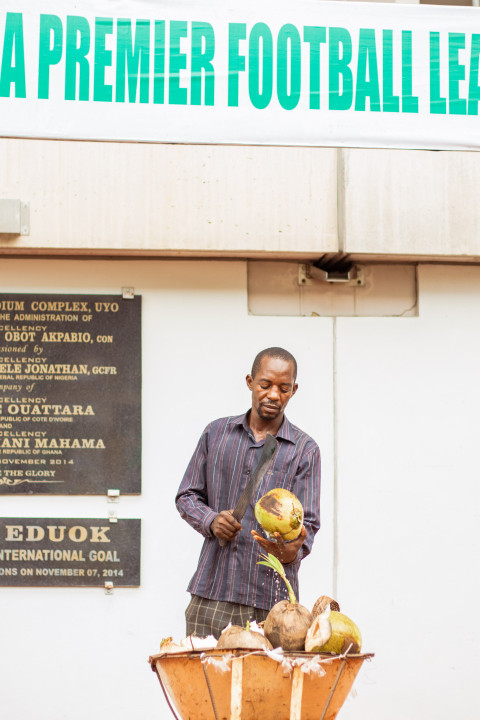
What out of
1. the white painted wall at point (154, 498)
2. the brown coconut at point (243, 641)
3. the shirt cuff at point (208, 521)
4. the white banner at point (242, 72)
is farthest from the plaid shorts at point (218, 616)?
the white banner at point (242, 72)

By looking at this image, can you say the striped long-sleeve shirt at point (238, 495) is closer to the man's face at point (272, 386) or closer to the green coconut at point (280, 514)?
the man's face at point (272, 386)

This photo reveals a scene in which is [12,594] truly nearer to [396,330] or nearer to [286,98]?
[396,330]

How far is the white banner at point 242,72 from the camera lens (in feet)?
17.8

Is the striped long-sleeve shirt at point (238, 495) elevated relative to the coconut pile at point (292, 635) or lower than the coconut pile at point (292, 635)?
elevated

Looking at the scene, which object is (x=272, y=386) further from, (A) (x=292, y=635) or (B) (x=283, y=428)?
(A) (x=292, y=635)

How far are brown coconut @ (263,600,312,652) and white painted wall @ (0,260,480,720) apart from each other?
2.63 m

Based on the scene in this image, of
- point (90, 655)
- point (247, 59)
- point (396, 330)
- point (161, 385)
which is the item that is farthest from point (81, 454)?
point (247, 59)

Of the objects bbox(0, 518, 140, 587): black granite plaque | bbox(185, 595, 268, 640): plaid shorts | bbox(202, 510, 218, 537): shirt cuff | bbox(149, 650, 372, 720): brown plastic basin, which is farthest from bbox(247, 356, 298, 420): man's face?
bbox(0, 518, 140, 587): black granite plaque

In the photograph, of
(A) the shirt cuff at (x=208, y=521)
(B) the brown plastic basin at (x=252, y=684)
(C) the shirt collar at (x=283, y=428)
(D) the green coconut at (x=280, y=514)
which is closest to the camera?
(B) the brown plastic basin at (x=252, y=684)

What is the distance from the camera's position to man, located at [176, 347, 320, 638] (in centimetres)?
396

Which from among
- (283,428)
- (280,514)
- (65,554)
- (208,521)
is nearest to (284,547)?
(280,514)

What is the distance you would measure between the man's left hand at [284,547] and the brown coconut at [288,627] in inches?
20.9

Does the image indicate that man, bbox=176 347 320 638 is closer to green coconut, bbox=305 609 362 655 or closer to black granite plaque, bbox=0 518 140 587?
green coconut, bbox=305 609 362 655

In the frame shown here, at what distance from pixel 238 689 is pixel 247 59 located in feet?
12.7
